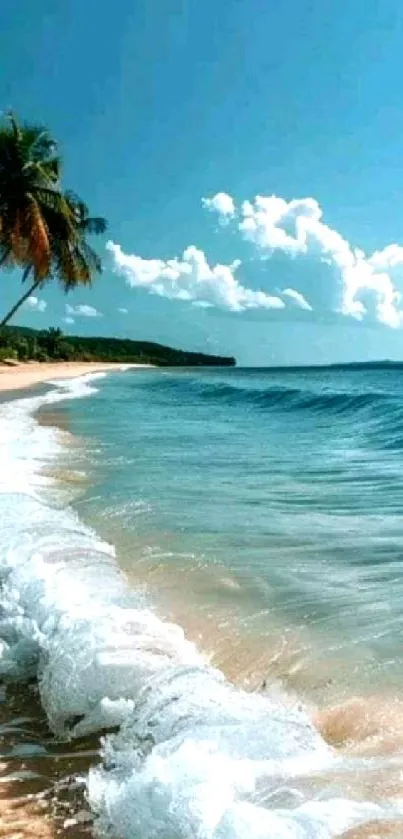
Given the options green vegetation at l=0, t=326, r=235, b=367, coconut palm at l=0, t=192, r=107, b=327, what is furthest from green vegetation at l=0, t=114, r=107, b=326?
green vegetation at l=0, t=326, r=235, b=367

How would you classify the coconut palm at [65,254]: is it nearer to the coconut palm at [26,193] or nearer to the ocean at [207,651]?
the coconut palm at [26,193]

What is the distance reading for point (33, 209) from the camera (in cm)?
2992

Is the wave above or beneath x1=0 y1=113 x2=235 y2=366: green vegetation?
beneath

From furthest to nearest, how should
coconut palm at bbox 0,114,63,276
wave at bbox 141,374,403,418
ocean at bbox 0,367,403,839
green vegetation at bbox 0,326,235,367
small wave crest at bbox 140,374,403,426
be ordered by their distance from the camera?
green vegetation at bbox 0,326,235,367
coconut palm at bbox 0,114,63,276
wave at bbox 141,374,403,418
small wave crest at bbox 140,374,403,426
ocean at bbox 0,367,403,839

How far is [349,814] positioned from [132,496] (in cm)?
531

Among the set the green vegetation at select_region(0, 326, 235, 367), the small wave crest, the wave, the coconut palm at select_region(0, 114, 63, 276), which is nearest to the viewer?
the small wave crest

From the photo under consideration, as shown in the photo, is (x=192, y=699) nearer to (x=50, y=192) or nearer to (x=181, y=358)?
(x=50, y=192)

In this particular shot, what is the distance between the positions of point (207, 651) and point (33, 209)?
2846 cm

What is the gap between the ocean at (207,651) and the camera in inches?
89.7

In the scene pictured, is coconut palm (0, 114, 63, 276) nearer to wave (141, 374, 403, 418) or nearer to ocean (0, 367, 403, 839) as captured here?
wave (141, 374, 403, 418)

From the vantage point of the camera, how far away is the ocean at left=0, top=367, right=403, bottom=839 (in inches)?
89.7

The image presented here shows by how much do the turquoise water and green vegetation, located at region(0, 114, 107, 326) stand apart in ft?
60.3

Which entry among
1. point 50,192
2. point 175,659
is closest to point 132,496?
point 175,659

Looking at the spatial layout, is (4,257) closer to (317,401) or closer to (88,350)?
(317,401)
